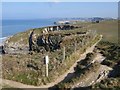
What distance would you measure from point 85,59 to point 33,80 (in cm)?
780

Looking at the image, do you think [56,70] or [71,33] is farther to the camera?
[71,33]

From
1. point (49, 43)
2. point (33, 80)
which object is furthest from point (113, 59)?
point (49, 43)

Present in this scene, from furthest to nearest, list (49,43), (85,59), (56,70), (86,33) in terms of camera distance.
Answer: (49,43) → (86,33) → (85,59) → (56,70)

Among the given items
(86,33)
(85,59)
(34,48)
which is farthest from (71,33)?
(85,59)

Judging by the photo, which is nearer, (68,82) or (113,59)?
(68,82)

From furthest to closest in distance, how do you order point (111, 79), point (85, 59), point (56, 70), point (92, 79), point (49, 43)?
point (49, 43) → point (85, 59) → point (56, 70) → point (92, 79) → point (111, 79)

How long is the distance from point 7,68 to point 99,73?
1058 cm

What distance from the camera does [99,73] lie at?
36188mm

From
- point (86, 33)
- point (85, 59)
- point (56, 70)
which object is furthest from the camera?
point (86, 33)

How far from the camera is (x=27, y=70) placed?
130 feet

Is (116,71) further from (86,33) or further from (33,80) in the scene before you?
Answer: (86,33)

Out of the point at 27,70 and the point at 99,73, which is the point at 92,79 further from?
the point at 27,70

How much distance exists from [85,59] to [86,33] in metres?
17.7

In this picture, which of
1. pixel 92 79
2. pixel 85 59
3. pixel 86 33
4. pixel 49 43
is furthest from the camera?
pixel 49 43
